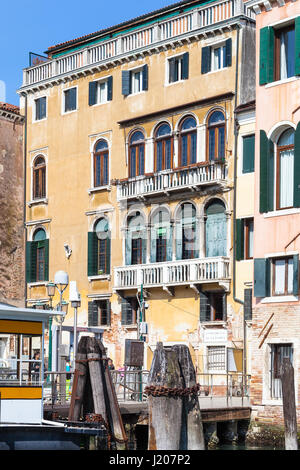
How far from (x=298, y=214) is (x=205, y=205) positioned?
22.9 ft

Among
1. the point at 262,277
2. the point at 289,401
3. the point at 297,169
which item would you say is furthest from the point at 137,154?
the point at 289,401

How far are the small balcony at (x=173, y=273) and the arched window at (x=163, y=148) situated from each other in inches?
133

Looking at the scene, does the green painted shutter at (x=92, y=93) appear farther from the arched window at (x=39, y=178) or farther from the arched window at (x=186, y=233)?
the arched window at (x=186, y=233)

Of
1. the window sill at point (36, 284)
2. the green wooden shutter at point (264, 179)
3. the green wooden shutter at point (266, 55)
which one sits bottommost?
the window sill at point (36, 284)

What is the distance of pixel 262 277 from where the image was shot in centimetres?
2705

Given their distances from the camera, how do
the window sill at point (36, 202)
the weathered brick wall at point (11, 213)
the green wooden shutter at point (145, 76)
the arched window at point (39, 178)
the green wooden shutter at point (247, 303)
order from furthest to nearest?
the arched window at point (39, 178), the weathered brick wall at point (11, 213), the window sill at point (36, 202), the green wooden shutter at point (145, 76), the green wooden shutter at point (247, 303)

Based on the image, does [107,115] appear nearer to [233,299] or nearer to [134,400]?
[233,299]

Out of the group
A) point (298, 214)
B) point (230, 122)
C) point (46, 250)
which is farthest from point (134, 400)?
point (46, 250)

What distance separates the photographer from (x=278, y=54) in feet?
90.1

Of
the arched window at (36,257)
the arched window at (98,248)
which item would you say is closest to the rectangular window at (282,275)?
the arched window at (98,248)

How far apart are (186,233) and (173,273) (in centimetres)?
143

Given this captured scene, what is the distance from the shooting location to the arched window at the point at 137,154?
35.5 meters

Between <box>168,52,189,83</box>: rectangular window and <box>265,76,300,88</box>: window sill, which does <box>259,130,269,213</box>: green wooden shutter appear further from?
<box>168,52,189,83</box>: rectangular window
